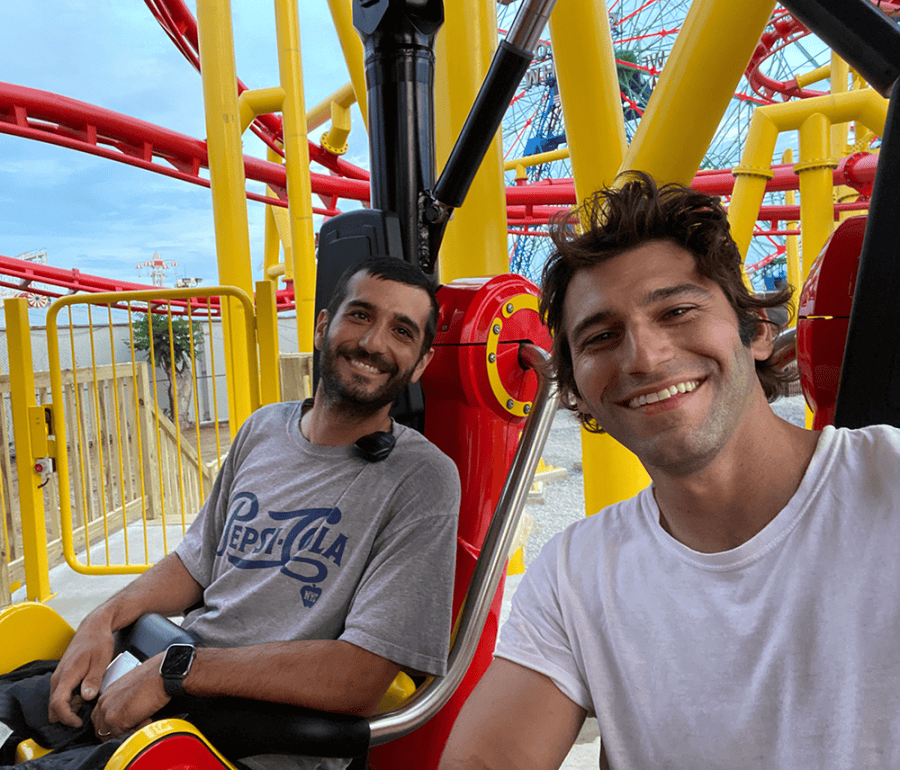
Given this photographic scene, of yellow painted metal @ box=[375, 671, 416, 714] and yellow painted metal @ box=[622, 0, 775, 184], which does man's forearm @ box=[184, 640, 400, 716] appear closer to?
yellow painted metal @ box=[375, 671, 416, 714]

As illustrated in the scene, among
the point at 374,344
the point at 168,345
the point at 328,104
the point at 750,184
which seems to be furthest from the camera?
the point at 168,345

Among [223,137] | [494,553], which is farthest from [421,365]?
[223,137]

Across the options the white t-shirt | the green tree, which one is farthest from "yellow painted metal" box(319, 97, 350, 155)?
the white t-shirt

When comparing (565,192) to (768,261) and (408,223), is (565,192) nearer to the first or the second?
(408,223)

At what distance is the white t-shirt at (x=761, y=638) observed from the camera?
62 cm

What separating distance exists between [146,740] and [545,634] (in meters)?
0.50

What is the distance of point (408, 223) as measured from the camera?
1.45 metres

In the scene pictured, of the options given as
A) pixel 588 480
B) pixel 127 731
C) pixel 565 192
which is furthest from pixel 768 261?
pixel 127 731

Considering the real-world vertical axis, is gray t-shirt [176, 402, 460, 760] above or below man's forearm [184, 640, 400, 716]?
above

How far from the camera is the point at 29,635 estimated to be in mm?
1316

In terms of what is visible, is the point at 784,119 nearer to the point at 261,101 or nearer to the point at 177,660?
the point at 177,660

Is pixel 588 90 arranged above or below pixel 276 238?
below

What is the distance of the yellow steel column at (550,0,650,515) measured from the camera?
152 centimetres

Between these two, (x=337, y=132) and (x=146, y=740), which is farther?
(x=337, y=132)
